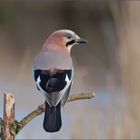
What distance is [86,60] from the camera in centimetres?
475

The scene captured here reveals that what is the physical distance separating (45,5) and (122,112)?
12.7ft

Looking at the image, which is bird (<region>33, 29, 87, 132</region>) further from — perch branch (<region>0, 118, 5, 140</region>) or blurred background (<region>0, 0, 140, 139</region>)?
blurred background (<region>0, 0, 140, 139</region>)

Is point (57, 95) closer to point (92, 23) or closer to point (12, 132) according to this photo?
point (12, 132)

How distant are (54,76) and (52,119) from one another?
52 millimetres

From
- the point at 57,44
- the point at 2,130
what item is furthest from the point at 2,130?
the point at 57,44

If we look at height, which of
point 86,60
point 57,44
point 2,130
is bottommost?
point 2,130

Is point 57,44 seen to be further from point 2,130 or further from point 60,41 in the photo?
point 2,130

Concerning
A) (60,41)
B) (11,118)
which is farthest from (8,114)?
(60,41)

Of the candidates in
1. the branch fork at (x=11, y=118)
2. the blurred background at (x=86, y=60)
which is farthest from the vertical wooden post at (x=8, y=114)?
the blurred background at (x=86, y=60)

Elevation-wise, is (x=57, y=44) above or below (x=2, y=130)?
above

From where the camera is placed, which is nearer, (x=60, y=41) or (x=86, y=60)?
(x=60, y=41)

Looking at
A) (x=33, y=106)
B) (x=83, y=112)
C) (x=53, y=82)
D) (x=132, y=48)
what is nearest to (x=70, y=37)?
(x=53, y=82)

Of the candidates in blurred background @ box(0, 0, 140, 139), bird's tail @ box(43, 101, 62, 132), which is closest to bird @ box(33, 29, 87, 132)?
bird's tail @ box(43, 101, 62, 132)

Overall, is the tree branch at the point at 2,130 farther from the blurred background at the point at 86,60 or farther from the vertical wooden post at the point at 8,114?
the blurred background at the point at 86,60
